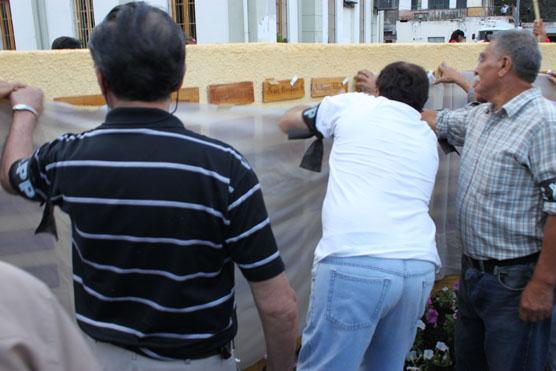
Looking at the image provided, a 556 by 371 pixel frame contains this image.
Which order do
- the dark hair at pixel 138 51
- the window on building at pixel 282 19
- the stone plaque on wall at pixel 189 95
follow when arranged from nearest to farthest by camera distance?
the dark hair at pixel 138 51 → the stone plaque on wall at pixel 189 95 → the window on building at pixel 282 19

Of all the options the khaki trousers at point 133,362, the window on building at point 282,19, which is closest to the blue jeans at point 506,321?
the khaki trousers at point 133,362

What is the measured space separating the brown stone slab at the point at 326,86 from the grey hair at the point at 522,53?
96cm

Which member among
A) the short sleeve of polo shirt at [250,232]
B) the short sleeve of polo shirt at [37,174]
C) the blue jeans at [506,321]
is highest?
the short sleeve of polo shirt at [37,174]

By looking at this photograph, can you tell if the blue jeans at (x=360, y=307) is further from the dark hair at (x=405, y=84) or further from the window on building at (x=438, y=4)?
the window on building at (x=438, y=4)

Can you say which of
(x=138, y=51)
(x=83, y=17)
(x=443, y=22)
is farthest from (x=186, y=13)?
(x=443, y=22)

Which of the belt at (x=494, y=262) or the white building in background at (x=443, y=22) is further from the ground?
the white building in background at (x=443, y=22)

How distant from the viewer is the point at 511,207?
7.53 feet

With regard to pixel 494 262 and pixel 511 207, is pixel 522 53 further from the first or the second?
pixel 494 262

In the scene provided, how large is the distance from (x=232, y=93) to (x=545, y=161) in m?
1.39

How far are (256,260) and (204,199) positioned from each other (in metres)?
0.23

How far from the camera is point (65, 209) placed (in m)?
1.51

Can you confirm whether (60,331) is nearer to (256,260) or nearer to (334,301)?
(256,260)

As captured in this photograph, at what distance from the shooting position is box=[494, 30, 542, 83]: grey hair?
2.34 m

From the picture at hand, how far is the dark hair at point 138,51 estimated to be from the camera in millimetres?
1357
